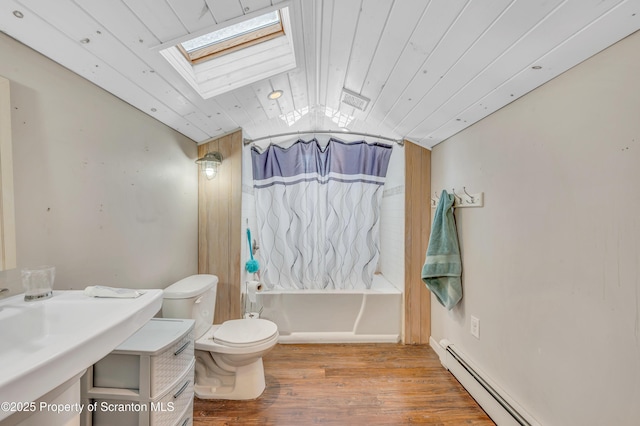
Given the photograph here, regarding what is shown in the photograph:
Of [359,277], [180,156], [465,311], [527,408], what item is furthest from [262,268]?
[527,408]

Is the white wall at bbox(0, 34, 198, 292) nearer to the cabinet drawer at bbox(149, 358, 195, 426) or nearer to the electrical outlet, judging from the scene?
the cabinet drawer at bbox(149, 358, 195, 426)

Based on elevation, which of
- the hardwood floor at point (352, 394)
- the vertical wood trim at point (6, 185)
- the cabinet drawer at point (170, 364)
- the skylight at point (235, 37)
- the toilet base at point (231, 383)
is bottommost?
the hardwood floor at point (352, 394)

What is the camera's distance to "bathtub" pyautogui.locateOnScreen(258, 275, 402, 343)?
236cm

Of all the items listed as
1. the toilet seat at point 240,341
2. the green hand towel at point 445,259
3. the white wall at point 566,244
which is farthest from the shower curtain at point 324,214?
the white wall at point 566,244

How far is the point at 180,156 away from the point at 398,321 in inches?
89.6

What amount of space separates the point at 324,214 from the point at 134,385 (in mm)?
1715

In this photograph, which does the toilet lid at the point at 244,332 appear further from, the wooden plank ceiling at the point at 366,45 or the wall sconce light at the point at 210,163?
the wooden plank ceiling at the point at 366,45

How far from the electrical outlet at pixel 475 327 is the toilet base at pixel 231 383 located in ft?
4.66

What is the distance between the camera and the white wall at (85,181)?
3.25 feet

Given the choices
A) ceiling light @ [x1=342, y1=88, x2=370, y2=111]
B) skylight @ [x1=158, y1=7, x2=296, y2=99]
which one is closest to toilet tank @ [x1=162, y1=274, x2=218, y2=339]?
skylight @ [x1=158, y1=7, x2=296, y2=99]

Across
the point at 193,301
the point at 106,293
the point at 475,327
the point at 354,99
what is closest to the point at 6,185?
the point at 106,293

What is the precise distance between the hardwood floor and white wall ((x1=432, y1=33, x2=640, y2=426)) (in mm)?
361

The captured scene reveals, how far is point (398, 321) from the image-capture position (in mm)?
2373

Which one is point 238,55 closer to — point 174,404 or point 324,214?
point 324,214
